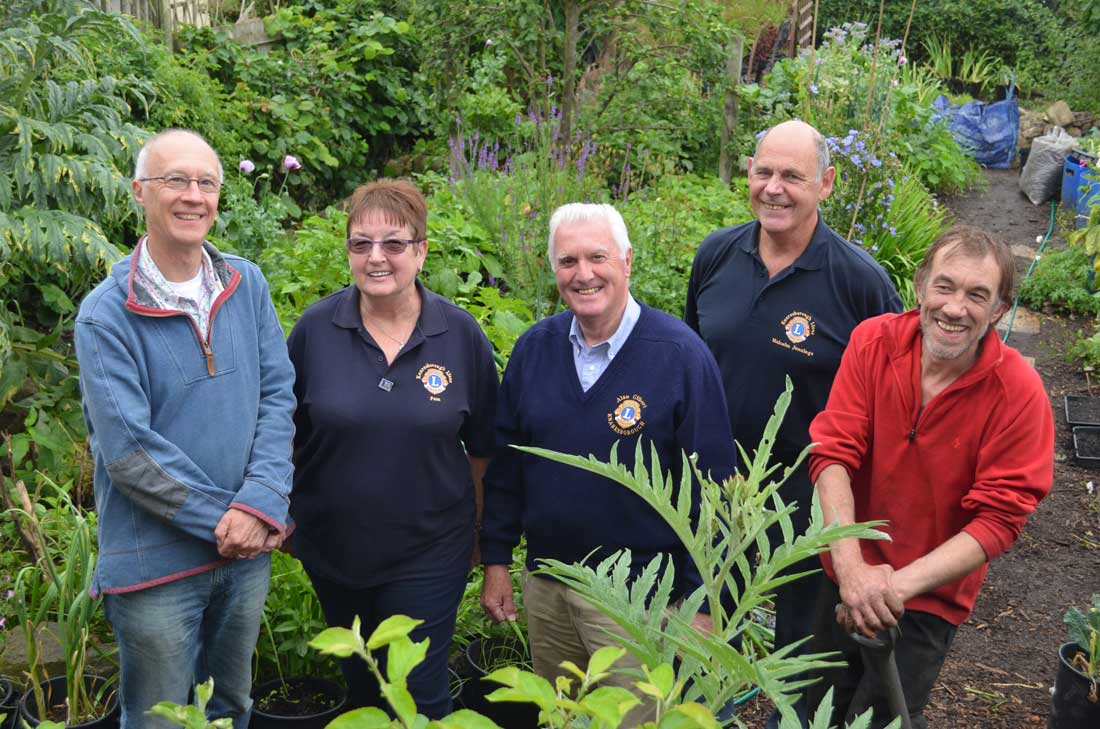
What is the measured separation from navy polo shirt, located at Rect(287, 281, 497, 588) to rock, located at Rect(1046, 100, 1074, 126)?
47.5 ft

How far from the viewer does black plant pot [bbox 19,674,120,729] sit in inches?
126

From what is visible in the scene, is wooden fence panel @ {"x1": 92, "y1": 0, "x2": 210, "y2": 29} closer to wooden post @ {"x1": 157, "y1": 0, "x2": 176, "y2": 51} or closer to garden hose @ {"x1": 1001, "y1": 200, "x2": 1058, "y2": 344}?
wooden post @ {"x1": 157, "y1": 0, "x2": 176, "y2": 51}

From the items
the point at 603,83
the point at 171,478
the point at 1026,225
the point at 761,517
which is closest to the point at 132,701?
the point at 171,478

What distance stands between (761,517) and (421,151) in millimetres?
8980

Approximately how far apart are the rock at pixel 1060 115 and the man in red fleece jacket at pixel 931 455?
559 inches

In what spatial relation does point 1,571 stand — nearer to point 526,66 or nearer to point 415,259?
point 415,259

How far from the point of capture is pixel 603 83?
9.08 meters

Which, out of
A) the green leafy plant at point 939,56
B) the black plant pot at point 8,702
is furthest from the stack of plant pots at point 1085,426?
the green leafy plant at point 939,56

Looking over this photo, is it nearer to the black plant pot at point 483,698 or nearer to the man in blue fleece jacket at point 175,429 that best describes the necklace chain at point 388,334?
the man in blue fleece jacket at point 175,429

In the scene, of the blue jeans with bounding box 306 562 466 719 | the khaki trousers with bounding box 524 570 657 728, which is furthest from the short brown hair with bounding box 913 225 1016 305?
the blue jeans with bounding box 306 562 466 719

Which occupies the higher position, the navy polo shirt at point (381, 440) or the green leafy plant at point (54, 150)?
the green leafy plant at point (54, 150)

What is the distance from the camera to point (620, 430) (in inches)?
109

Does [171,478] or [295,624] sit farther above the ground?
[171,478]

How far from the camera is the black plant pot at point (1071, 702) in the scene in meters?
3.57
